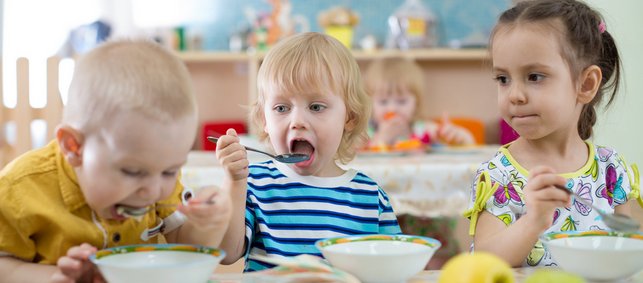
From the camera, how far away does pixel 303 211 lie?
1.25 m

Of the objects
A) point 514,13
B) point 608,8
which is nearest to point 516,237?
point 514,13

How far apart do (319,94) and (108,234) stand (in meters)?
0.43

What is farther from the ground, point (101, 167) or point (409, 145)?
point (101, 167)

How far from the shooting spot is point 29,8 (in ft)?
12.8

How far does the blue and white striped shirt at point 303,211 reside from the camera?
1.23 m

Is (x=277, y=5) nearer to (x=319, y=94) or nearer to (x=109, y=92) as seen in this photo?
(x=319, y=94)

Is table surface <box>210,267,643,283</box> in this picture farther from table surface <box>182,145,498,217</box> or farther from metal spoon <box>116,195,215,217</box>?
table surface <box>182,145,498,217</box>

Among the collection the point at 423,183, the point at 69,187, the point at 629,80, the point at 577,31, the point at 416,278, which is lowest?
the point at 423,183

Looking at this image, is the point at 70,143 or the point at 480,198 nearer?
the point at 70,143

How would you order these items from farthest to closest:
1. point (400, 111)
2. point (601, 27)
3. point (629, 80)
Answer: point (400, 111) < point (629, 80) < point (601, 27)

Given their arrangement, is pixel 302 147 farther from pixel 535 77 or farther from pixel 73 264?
pixel 73 264

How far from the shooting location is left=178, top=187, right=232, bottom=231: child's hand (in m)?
0.88

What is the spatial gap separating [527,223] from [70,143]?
619mm

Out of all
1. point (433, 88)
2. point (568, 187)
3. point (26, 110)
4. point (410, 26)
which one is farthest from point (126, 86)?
point (433, 88)
